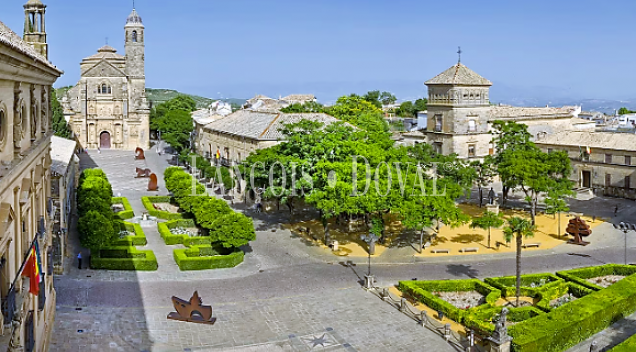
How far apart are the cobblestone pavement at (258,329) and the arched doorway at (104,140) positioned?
69049 millimetres

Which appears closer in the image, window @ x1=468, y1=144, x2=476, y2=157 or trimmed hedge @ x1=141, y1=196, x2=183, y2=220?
trimmed hedge @ x1=141, y1=196, x2=183, y2=220

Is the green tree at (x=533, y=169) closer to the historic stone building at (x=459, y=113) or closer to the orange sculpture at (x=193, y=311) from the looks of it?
the historic stone building at (x=459, y=113)

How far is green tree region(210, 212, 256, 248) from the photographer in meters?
32.9

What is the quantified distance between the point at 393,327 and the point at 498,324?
14.9 ft

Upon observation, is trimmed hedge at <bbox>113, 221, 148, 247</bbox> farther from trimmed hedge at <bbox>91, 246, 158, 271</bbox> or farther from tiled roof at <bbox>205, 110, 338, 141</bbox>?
tiled roof at <bbox>205, 110, 338, 141</bbox>

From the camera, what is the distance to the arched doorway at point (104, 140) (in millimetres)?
90250

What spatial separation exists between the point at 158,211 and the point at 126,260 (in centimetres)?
1356

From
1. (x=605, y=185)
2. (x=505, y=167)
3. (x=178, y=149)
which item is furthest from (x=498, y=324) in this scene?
(x=178, y=149)

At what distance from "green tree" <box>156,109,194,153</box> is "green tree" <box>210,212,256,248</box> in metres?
46.1

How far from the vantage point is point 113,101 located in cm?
8862

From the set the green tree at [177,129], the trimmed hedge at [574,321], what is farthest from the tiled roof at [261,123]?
the trimmed hedge at [574,321]

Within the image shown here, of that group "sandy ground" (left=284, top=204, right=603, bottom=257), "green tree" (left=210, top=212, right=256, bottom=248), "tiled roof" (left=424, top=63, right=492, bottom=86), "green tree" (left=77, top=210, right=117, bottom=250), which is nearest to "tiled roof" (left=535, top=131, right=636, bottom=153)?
"tiled roof" (left=424, top=63, right=492, bottom=86)

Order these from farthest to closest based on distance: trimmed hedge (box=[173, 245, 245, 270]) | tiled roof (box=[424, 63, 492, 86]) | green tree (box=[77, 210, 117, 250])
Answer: tiled roof (box=[424, 63, 492, 86]) → trimmed hedge (box=[173, 245, 245, 270]) → green tree (box=[77, 210, 117, 250])

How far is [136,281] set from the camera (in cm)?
2975
